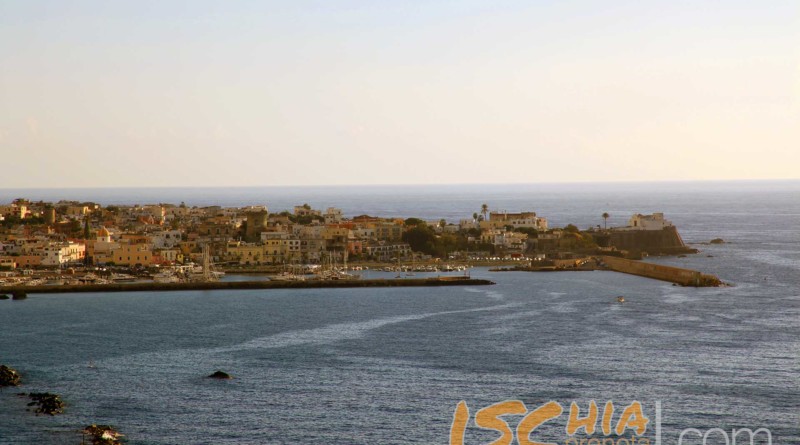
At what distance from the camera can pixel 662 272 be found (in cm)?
5472

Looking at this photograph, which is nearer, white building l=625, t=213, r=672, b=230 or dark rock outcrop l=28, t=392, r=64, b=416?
dark rock outcrop l=28, t=392, r=64, b=416

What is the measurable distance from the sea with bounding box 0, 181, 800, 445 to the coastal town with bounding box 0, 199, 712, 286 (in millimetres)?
10002

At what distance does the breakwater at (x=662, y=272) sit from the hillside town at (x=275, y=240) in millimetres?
5214

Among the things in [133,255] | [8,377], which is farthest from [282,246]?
[8,377]

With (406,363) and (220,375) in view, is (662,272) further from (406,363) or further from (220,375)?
(220,375)

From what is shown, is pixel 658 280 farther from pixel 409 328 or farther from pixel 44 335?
pixel 44 335

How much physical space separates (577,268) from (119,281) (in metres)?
24.2

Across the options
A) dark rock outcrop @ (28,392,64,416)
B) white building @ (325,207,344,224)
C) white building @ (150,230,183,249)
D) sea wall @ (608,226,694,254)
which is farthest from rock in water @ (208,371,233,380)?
white building @ (325,207,344,224)

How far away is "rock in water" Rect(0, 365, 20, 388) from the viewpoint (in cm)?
2738

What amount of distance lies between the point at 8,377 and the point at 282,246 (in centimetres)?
3807

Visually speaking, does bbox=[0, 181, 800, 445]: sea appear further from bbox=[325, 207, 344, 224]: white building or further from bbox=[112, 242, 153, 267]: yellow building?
bbox=[325, 207, 344, 224]: white building

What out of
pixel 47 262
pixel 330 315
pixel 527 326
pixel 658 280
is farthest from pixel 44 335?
pixel 658 280

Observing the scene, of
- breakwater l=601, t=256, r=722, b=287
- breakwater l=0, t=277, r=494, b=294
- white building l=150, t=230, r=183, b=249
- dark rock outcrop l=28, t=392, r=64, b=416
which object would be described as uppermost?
white building l=150, t=230, r=183, b=249

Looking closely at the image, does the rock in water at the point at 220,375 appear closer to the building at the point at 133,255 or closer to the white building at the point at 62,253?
the building at the point at 133,255
